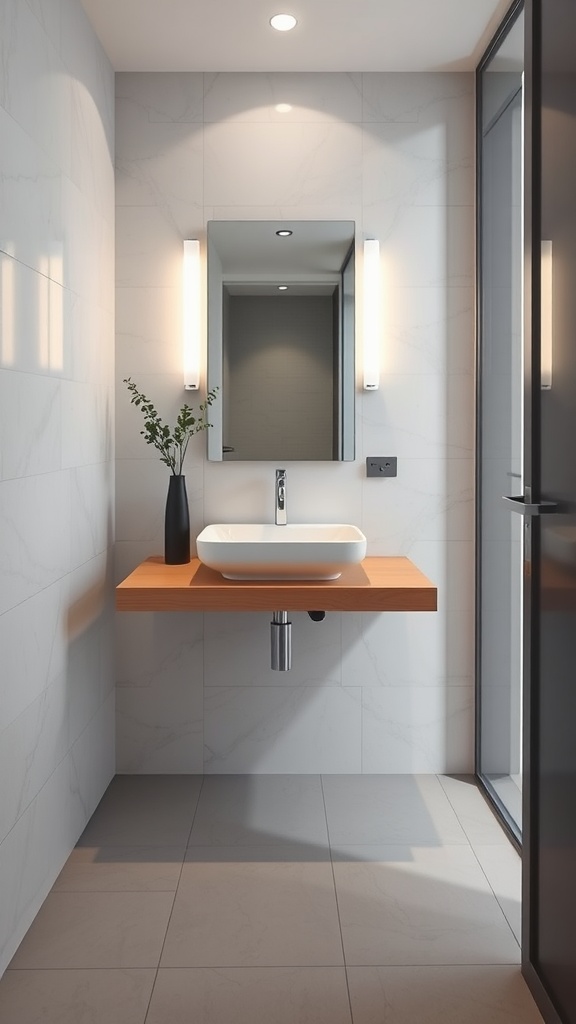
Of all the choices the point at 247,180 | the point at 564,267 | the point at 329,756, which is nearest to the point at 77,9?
the point at 247,180

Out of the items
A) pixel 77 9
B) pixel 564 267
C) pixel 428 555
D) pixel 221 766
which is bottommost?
pixel 221 766

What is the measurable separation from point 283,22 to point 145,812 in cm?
260

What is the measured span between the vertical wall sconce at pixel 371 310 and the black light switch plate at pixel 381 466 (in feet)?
0.90

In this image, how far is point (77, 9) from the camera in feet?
8.47

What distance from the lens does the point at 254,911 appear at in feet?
7.45

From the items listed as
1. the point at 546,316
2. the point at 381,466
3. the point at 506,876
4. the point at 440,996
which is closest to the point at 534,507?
the point at 546,316

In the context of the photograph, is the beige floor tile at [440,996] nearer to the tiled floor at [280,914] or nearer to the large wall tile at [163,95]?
the tiled floor at [280,914]

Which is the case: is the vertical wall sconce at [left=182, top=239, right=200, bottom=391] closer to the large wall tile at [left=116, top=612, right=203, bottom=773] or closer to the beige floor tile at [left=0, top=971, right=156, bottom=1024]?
the large wall tile at [left=116, top=612, right=203, bottom=773]

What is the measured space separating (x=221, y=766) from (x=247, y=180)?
2.16 meters

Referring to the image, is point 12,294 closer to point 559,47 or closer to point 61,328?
point 61,328

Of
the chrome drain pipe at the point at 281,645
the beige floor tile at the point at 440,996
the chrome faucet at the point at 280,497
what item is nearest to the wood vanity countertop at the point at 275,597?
the chrome drain pipe at the point at 281,645

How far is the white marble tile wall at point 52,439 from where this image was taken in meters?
1.99

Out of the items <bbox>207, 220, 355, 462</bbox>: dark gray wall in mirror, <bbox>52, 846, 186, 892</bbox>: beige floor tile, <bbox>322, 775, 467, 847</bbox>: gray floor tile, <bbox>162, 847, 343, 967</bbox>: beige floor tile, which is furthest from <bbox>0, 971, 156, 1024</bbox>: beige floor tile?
<bbox>207, 220, 355, 462</bbox>: dark gray wall in mirror

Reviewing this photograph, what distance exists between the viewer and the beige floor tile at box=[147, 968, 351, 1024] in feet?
6.07
